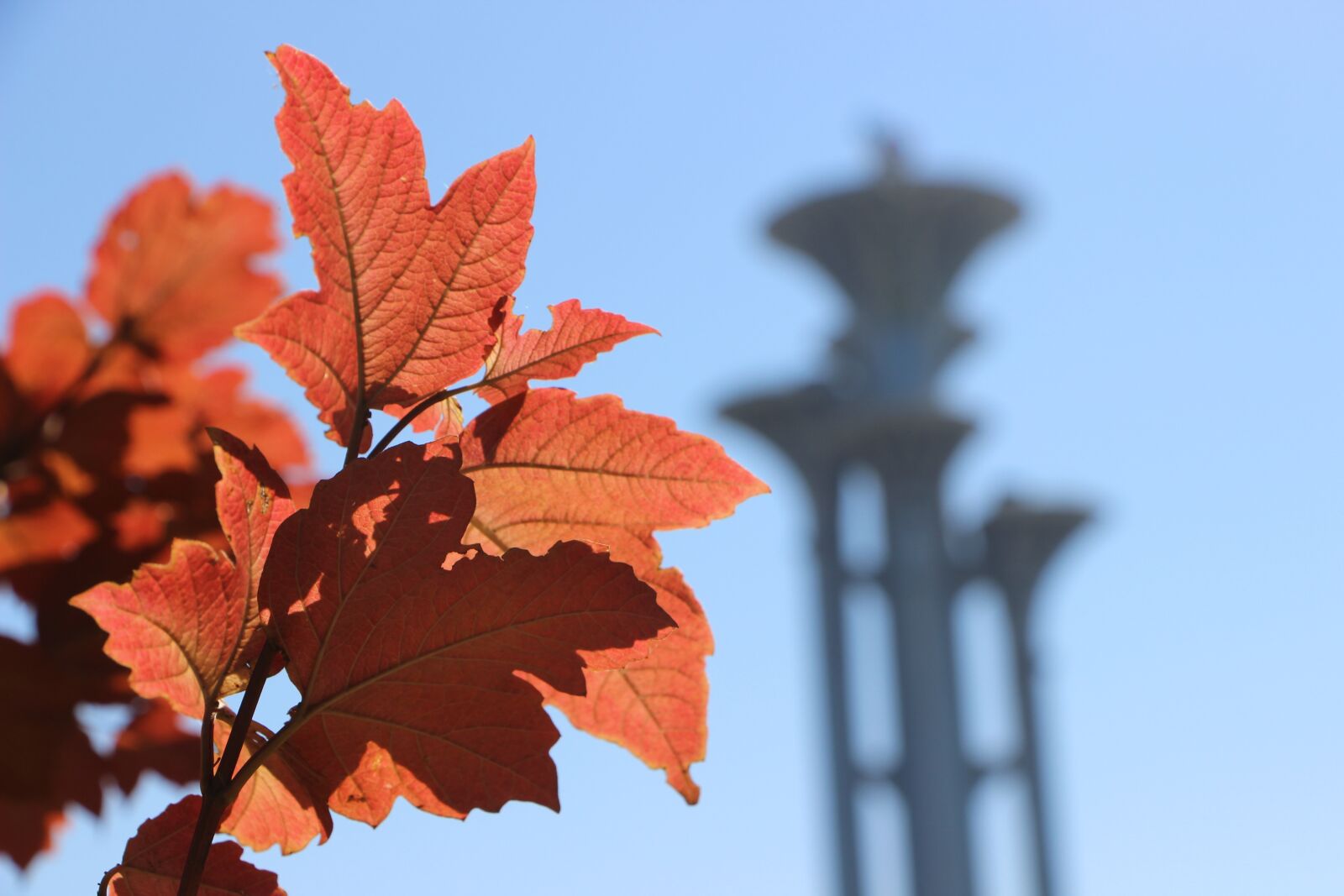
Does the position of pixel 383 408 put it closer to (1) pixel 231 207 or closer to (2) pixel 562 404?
(2) pixel 562 404

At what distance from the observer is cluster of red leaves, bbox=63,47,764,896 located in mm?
227

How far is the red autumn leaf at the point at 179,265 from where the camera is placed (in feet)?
1.79

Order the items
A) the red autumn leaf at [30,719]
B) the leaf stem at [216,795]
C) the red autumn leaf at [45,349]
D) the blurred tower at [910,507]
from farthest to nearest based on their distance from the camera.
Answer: the blurred tower at [910,507], the red autumn leaf at [45,349], the red autumn leaf at [30,719], the leaf stem at [216,795]

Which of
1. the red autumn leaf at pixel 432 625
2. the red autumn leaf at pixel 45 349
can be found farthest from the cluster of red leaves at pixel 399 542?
the red autumn leaf at pixel 45 349

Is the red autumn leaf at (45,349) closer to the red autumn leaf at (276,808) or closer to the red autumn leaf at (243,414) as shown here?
the red autumn leaf at (243,414)

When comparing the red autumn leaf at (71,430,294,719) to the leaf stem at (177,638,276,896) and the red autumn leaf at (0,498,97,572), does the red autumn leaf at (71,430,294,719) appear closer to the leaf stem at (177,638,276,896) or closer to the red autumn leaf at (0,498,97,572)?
the leaf stem at (177,638,276,896)

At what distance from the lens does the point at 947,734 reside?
295 inches

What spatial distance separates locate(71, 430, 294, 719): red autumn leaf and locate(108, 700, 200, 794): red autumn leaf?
0.27m

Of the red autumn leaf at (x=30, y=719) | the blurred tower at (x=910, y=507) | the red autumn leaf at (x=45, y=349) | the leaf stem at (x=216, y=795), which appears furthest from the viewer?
the blurred tower at (x=910, y=507)

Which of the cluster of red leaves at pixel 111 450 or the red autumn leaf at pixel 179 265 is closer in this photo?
the cluster of red leaves at pixel 111 450

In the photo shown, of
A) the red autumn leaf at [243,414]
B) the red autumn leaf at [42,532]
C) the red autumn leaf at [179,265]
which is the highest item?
the red autumn leaf at [179,265]

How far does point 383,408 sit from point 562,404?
4 centimetres

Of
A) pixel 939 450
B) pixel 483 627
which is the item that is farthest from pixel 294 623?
pixel 939 450

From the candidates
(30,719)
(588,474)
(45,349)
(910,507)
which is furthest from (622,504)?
(910,507)
